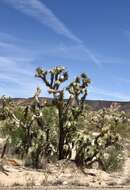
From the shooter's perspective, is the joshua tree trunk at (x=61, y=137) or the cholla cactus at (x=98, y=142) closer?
the cholla cactus at (x=98, y=142)

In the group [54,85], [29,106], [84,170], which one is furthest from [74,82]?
[84,170]

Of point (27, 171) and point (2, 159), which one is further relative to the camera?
point (2, 159)

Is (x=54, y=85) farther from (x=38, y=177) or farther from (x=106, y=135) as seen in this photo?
(x=38, y=177)

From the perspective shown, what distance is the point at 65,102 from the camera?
25.6 meters

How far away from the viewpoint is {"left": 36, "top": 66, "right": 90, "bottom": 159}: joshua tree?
81.4ft

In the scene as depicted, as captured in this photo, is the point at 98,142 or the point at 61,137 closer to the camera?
the point at 98,142

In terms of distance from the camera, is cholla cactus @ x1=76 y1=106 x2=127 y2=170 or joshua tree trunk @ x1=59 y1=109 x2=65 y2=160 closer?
cholla cactus @ x1=76 y1=106 x2=127 y2=170

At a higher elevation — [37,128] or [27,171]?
[37,128]

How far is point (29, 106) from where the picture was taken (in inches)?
1017

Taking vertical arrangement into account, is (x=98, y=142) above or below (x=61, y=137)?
below

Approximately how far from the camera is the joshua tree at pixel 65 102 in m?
24.8

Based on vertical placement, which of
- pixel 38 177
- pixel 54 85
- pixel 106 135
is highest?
pixel 54 85

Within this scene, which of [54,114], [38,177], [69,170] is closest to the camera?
[38,177]

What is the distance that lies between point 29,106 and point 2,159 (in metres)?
→ 3.16
